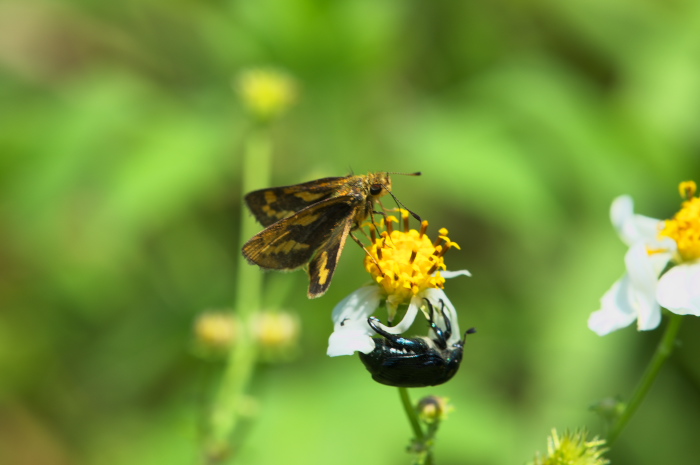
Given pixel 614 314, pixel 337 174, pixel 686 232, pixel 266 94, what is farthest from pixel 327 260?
pixel 337 174

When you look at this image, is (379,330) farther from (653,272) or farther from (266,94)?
(266,94)

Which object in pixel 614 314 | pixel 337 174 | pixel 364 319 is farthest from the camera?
pixel 337 174

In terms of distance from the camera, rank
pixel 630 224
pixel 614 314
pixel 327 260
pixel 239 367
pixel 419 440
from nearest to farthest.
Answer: pixel 419 440
pixel 614 314
pixel 327 260
pixel 630 224
pixel 239 367

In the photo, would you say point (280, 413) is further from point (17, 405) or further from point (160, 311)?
point (17, 405)

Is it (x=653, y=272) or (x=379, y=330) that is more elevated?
(x=653, y=272)

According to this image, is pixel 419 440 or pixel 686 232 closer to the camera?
pixel 419 440

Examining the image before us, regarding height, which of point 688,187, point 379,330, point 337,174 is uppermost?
point 337,174

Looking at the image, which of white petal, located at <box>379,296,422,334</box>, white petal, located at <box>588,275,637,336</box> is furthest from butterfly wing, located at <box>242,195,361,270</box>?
white petal, located at <box>588,275,637,336</box>
